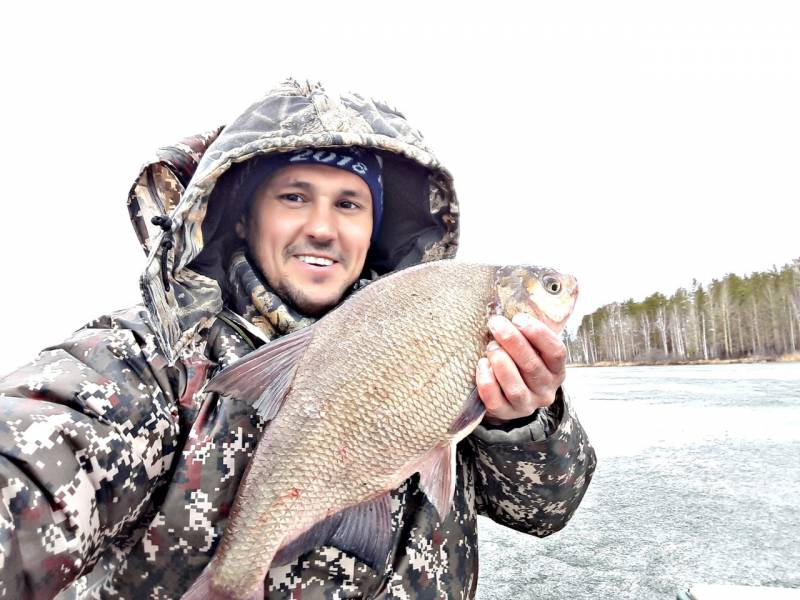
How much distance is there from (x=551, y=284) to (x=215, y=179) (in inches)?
53.6

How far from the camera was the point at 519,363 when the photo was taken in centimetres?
172

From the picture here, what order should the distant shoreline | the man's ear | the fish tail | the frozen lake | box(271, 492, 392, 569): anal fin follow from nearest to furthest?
the fish tail
box(271, 492, 392, 569): anal fin
the man's ear
the frozen lake
the distant shoreline

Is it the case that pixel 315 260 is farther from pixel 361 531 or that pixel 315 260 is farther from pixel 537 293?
pixel 361 531

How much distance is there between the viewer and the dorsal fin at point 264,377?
162 cm

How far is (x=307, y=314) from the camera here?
2.23 m

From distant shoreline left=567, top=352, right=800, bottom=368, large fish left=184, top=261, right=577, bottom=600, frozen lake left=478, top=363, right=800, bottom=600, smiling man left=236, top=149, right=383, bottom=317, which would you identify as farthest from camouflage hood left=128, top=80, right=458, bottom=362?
distant shoreline left=567, top=352, right=800, bottom=368

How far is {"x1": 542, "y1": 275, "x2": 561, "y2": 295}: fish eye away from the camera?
1.92m

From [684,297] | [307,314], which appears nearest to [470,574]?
[307,314]

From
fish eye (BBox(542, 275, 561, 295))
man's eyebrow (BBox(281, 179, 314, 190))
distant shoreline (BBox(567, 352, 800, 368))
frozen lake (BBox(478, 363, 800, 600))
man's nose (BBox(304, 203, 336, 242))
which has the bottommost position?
distant shoreline (BBox(567, 352, 800, 368))

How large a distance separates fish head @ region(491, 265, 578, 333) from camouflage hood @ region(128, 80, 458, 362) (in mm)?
823

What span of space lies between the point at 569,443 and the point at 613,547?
325 centimetres

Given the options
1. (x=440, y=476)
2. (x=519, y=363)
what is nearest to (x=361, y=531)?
(x=440, y=476)

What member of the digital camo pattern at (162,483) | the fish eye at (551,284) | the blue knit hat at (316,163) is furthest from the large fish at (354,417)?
the blue knit hat at (316,163)

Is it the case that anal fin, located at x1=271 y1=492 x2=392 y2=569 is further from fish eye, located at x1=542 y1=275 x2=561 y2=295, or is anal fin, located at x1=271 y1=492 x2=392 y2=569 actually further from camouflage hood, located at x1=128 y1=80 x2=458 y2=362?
fish eye, located at x1=542 y1=275 x2=561 y2=295
